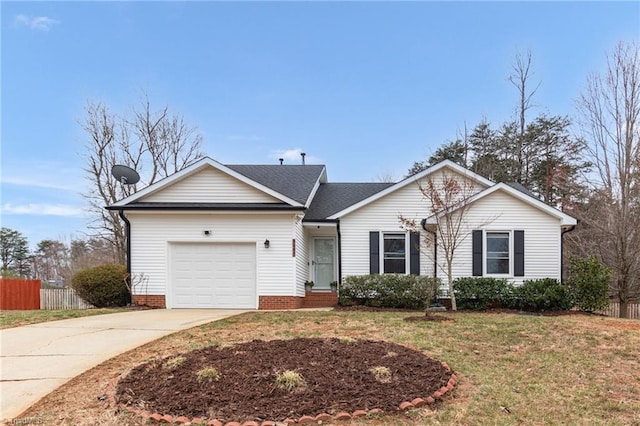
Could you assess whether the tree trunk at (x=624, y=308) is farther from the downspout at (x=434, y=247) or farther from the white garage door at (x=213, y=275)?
the white garage door at (x=213, y=275)

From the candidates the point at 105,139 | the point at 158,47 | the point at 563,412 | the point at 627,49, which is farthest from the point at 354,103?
the point at 563,412

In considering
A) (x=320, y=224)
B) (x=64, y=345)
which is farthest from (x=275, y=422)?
(x=320, y=224)

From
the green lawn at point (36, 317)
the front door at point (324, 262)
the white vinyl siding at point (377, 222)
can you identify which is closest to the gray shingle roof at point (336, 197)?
the white vinyl siding at point (377, 222)

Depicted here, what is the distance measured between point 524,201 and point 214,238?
10008 mm

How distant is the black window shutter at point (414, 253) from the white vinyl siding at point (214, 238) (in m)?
3.99

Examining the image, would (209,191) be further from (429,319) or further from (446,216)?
(429,319)

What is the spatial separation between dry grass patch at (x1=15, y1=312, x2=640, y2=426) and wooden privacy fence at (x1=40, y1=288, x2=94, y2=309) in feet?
34.5

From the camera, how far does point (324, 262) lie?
15859 millimetres

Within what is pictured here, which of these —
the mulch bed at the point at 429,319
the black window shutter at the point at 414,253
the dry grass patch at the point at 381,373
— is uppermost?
the black window shutter at the point at 414,253

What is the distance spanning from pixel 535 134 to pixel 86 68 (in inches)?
1024

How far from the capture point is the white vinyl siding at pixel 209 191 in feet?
45.2

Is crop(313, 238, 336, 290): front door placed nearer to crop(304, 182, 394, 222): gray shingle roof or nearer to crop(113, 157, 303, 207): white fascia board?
crop(304, 182, 394, 222): gray shingle roof

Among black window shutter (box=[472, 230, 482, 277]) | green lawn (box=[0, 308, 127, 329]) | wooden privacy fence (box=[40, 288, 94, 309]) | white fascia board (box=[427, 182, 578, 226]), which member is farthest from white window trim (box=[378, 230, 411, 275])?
wooden privacy fence (box=[40, 288, 94, 309])

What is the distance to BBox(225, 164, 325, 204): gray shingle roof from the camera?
1503cm
